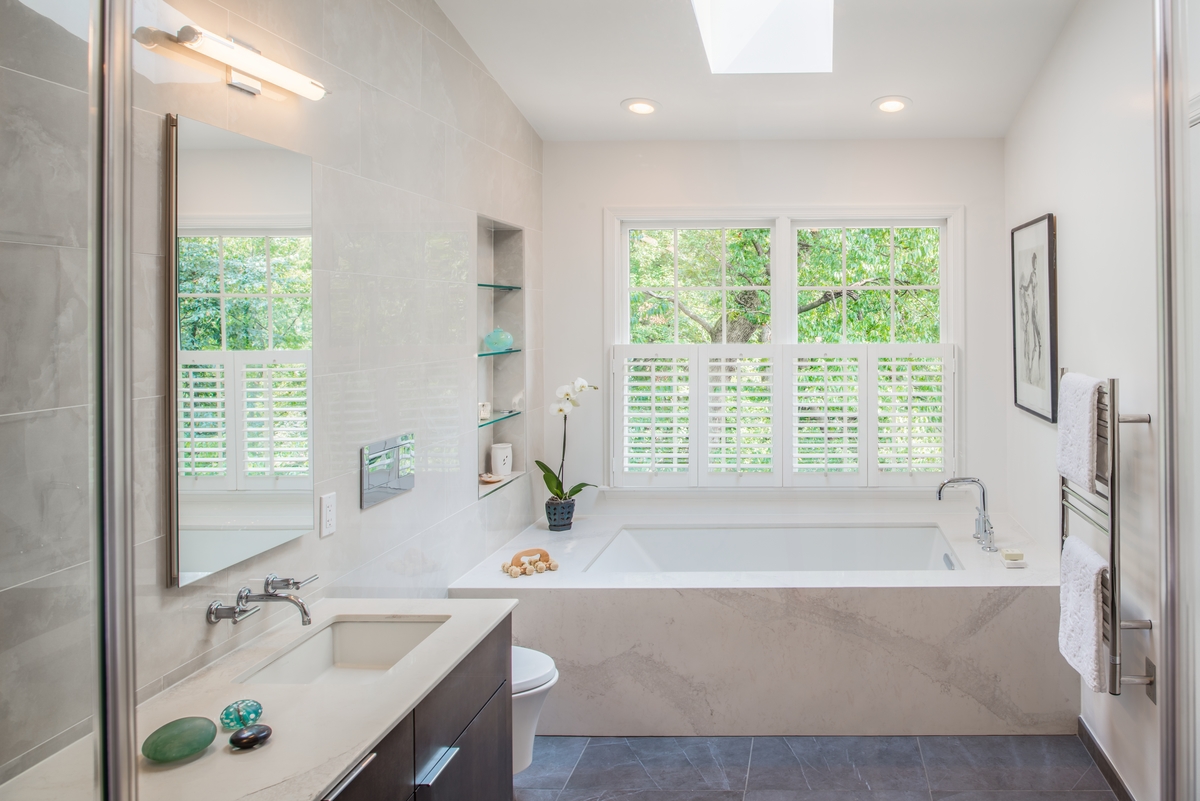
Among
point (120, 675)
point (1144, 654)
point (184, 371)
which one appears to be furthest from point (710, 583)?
point (120, 675)

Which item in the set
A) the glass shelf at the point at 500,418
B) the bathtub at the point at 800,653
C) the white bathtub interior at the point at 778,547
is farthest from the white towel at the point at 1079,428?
the glass shelf at the point at 500,418

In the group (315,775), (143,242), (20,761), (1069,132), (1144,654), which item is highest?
(1069,132)

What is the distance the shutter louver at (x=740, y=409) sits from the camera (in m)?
3.70

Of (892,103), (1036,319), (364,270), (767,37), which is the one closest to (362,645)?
(364,270)

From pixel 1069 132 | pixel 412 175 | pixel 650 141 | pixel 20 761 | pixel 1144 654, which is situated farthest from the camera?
pixel 650 141

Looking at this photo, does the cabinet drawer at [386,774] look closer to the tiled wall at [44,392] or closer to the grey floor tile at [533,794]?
the tiled wall at [44,392]

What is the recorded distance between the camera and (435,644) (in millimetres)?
1678

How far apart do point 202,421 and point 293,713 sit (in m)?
0.56

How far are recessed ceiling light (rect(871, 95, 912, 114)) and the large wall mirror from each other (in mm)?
2336

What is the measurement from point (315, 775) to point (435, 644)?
532 millimetres

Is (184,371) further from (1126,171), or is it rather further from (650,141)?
(650,141)

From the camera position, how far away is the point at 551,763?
2.57m

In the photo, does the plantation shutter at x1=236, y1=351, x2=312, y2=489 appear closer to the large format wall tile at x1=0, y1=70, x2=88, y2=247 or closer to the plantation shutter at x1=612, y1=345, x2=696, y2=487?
the large format wall tile at x1=0, y1=70, x2=88, y2=247

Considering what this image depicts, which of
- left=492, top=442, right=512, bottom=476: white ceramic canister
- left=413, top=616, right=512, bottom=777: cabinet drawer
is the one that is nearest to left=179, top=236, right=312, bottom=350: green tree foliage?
left=413, top=616, right=512, bottom=777: cabinet drawer
